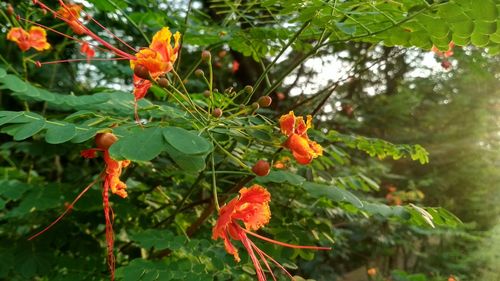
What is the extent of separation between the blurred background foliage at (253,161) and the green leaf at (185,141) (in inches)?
6.7

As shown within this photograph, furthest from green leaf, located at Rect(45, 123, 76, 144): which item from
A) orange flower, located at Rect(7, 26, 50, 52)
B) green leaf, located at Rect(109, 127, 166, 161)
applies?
orange flower, located at Rect(7, 26, 50, 52)

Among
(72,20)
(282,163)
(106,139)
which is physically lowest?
(282,163)

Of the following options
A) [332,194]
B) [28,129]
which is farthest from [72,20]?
[332,194]

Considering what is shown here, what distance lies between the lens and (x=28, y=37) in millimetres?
1831

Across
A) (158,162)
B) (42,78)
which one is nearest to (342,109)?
(42,78)

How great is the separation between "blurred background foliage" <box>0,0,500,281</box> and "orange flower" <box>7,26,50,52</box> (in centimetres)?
9

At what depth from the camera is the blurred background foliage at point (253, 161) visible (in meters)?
0.98

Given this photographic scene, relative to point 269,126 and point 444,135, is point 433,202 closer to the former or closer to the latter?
point 444,135

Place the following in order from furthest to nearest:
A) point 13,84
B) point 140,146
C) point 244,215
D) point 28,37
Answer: point 28,37 < point 13,84 < point 244,215 < point 140,146

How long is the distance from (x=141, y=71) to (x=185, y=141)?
17 cm

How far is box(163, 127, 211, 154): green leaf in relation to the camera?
2.30ft

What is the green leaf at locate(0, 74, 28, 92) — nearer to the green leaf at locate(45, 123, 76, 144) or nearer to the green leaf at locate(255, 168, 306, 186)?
the green leaf at locate(45, 123, 76, 144)

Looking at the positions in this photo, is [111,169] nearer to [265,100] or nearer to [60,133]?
[60,133]

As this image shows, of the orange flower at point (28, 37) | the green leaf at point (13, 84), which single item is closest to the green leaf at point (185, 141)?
the green leaf at point (13, 84)
